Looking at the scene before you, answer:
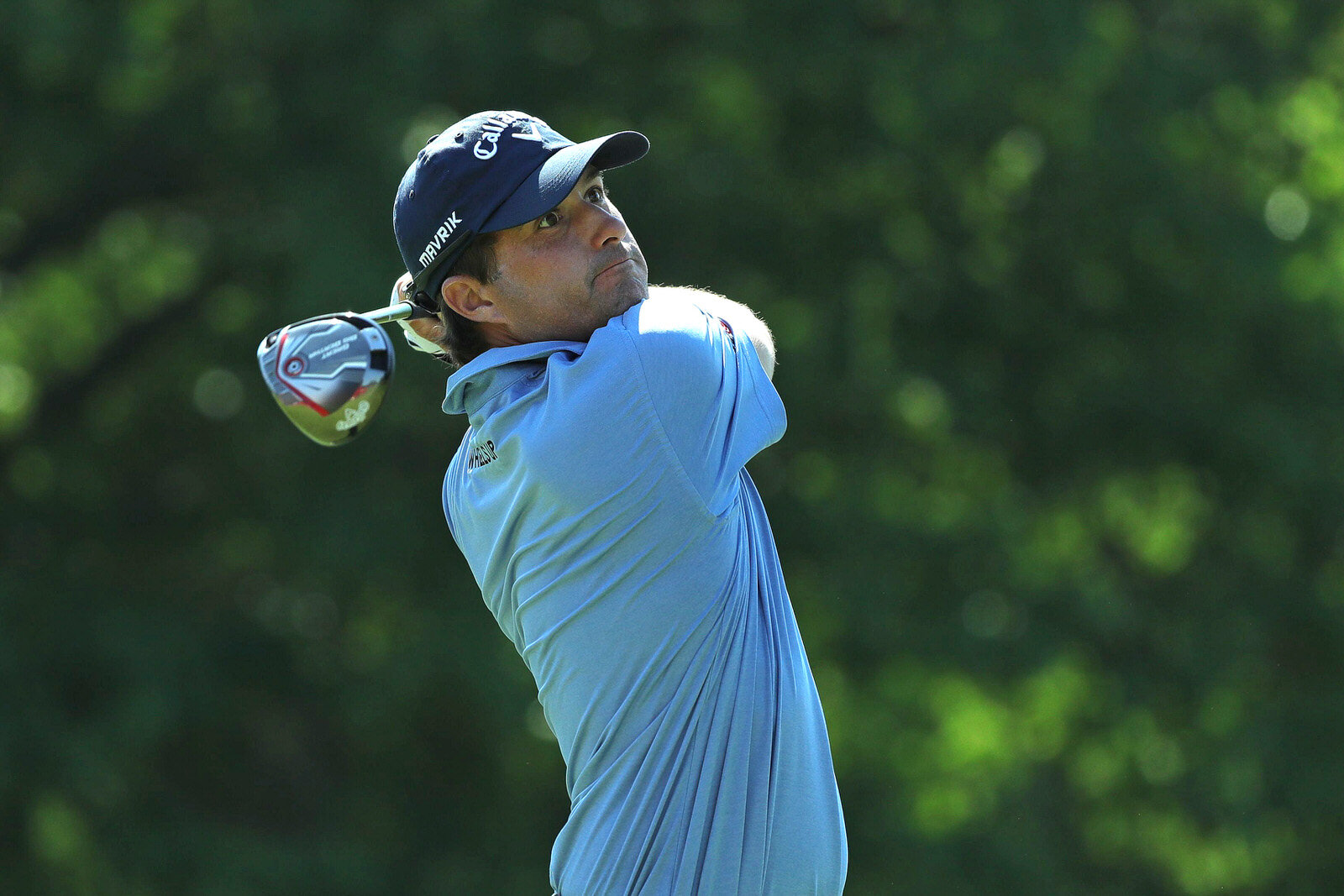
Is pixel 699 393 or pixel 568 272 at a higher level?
pixel 568 272

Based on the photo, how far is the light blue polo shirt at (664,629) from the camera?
282cm

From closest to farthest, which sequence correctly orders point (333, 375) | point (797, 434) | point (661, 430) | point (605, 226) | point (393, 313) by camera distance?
point (661, 430) < point (333, 375) < point (605, 226) < point (393, 313) < point (797, 434)

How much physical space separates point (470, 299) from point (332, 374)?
1.05ft

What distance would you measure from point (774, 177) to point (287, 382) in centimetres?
893

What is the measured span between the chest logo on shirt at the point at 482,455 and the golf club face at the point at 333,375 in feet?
0.64

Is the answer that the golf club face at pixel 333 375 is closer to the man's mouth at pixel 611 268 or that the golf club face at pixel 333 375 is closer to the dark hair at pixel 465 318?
the dark hair at pixel 465 318

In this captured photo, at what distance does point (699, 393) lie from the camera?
286cm

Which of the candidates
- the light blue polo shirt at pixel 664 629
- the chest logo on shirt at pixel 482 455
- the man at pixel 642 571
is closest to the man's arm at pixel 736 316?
the man at pixel 642 571

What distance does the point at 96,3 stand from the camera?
10922mm

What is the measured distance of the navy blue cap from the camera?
3.02 metres

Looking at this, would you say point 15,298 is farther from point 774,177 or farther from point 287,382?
point 287,382

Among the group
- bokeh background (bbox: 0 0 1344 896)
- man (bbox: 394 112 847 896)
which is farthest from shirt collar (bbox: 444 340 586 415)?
bokeh background (bbox: 0 0 1344 896)

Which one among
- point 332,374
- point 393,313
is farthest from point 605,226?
point 332,374

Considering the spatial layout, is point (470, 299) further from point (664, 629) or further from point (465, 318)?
point (664, 629)
